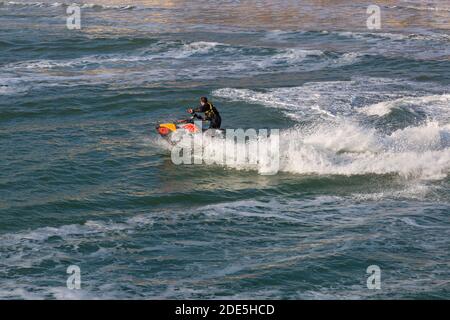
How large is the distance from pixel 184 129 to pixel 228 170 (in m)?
2.21

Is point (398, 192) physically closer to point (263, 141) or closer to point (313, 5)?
point (263, 141)

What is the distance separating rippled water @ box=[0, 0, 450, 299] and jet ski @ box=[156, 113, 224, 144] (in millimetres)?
554

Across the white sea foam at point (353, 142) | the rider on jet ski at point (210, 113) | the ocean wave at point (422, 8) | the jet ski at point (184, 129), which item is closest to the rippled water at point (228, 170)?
the white sea foam at point (353, 142)

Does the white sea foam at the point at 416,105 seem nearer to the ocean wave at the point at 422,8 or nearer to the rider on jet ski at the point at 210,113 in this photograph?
the rider on jet ski at the point at 210,113

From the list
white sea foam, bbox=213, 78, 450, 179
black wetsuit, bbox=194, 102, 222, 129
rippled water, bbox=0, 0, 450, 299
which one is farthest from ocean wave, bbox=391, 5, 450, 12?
black wetsuit, bbox=194, 102, 222, 129

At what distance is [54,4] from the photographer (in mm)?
59719

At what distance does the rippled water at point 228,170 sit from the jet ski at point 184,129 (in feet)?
1.82

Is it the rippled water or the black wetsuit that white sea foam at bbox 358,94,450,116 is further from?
the black wetsuit

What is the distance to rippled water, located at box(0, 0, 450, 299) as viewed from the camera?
56.9 feet

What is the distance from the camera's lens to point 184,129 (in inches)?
1009

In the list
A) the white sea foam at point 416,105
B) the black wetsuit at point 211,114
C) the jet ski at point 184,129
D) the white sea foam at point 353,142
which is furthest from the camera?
the white sea foam at point 416,105

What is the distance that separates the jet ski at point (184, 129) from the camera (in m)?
25.6

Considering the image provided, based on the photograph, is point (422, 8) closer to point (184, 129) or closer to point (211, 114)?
point (211, 114)

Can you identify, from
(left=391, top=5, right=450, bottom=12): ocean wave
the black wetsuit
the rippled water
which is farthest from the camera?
(left=391, top=5, right=450, bottom=12): ocean wave
